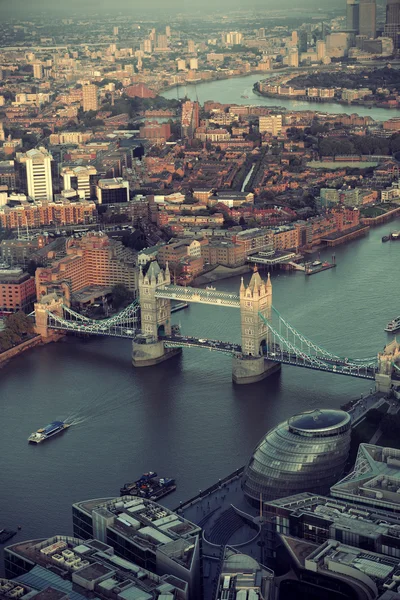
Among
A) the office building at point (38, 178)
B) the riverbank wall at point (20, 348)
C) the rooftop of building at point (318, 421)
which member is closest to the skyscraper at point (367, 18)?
the office building at point (38, 178)

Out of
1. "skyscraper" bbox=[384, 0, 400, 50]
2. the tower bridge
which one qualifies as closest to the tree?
the tower bridge

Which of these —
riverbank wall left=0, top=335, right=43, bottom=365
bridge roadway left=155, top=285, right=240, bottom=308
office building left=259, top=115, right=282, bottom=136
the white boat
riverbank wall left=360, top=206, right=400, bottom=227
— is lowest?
riverbank wall left=360, top=206, right=400, bottom=227

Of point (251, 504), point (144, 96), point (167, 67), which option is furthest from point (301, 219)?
point (167, 67)

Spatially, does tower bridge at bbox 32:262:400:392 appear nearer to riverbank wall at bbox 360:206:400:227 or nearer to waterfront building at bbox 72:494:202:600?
waterfront building at bbox 72:494:202:600

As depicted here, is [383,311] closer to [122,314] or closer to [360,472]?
[122,314]

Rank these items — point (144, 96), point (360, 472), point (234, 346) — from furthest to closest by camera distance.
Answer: point (144, 96) → point (234, 346) → point (360, 472)

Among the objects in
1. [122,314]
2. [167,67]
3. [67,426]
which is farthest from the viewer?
[167,67]
